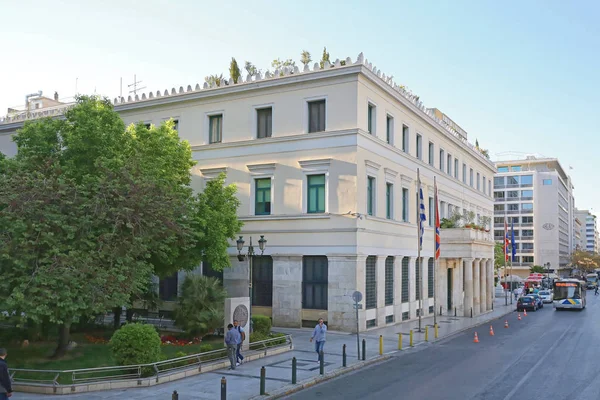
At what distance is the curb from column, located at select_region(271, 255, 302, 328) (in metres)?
9.81

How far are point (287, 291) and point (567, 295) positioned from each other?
116 ft

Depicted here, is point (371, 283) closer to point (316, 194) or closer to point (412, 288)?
point (316, 194)

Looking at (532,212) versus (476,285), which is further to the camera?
(532,212)

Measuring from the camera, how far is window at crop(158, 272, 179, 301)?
127ft

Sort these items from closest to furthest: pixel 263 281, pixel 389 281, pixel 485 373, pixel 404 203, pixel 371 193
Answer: pixel 485 373 → pixel 371 193 → pixel 263 281 → pixel 389 281 → pixel 404 203

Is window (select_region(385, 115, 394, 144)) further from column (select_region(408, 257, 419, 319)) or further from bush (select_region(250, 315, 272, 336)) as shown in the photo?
bush (select_region(250, 315, 272, 336))

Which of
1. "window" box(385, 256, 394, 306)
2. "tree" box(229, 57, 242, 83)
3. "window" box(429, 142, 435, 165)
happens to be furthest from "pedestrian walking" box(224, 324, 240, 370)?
"window" box(429, 142, 435, 165)

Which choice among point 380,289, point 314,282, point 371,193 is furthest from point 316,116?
point 380,289

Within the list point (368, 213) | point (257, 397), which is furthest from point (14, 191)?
point (368, 213)

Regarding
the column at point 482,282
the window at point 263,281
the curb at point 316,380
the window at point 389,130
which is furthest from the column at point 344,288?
the column at point 482,282

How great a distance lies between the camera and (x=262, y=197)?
3631 centimetres

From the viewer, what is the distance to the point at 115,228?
20.4 m

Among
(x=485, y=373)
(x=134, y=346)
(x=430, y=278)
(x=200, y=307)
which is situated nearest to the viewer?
(x=134, y=346)

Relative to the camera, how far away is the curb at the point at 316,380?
17256mm
